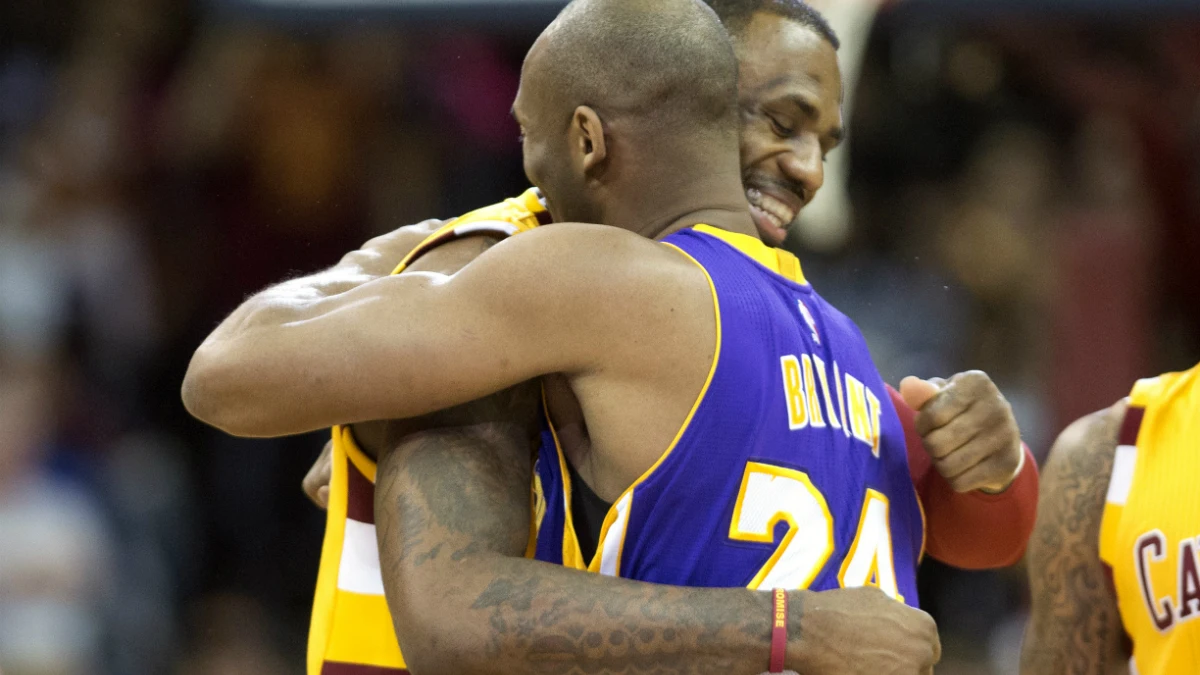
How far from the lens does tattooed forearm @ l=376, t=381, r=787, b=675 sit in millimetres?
2289

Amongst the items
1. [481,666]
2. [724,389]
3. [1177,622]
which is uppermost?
[724,389]

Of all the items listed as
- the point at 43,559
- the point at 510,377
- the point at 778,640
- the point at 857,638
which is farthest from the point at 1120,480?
the point at 43,559

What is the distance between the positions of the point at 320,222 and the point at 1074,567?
478 cm

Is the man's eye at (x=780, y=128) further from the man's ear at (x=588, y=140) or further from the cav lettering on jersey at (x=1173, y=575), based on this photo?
the cav lettering on jersey at (x=1173, y=575)

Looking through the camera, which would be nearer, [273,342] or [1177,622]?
[273,342]

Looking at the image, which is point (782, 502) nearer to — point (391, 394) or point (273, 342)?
point (391, 394)

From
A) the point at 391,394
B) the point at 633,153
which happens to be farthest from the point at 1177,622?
the point at 391,394

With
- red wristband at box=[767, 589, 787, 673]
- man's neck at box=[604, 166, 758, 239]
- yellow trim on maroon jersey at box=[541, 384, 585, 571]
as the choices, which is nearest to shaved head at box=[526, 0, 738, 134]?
man's neck at box=[604, 166, 758, 239]

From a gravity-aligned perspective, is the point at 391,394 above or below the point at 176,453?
above

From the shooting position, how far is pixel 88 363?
6867 mm

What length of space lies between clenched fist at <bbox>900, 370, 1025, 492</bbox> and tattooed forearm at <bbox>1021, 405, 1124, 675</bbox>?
60 centimetres

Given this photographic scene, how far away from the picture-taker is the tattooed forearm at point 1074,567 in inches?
129

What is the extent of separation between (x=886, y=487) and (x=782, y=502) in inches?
15.1

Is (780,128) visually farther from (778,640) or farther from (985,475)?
(778,640)
